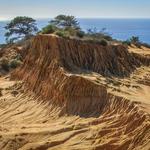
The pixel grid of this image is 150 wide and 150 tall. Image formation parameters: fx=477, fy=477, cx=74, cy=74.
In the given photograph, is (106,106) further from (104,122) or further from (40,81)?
(40,81)

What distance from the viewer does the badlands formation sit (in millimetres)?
28109

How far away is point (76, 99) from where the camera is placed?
3347cm

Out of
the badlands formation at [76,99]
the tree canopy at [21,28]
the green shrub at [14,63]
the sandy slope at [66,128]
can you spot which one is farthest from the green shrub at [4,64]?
the tree canopy at [21,28]

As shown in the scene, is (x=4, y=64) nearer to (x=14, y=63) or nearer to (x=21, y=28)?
(x=14, y=63)

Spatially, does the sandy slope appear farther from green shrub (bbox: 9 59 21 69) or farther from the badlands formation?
green shrub (bbox: 9 59 21 69)

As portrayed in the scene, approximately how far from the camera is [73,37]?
40688 mm

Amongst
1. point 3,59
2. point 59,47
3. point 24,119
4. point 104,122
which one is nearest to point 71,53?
point 59,47

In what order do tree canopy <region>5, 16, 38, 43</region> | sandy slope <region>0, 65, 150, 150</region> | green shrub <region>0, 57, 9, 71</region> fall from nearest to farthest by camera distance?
sandy slope <region>0, 65, 150, 150</region> < green shrub <region>0, 57, 9, 71</region> < tree canopy <region>5, 16, 38, 43</region>

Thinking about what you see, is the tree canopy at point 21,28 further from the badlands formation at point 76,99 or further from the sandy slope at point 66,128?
the sandy slope at point 66,128

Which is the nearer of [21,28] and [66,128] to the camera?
[66,128]

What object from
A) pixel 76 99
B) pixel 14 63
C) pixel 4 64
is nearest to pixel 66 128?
pixel 76 99

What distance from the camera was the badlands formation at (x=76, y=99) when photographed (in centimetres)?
2811

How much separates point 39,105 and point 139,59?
13.5 m

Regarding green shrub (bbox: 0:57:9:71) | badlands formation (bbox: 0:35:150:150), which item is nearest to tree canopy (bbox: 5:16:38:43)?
green shrub (bbox: 0:57:9:71)
